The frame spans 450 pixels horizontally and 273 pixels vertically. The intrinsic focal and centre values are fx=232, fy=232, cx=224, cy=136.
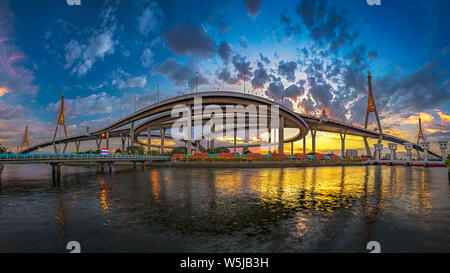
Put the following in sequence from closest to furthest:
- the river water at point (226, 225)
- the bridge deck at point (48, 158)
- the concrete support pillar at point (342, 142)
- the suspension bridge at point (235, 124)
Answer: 1. the river water at point (226, 225)
2. the bridge deck at point (48, 158)
3. the suspension bridge at point (235, 124)
4. the concrete support pillar at point (342, 142)

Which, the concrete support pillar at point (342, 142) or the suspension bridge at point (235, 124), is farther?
the concrete support pillar at point (342, 142)

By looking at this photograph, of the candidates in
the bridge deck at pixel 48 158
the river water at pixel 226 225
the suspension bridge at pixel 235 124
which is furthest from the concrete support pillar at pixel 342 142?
the river water at pixel 226 225

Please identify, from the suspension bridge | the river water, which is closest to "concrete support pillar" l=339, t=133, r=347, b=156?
the suspension bridge

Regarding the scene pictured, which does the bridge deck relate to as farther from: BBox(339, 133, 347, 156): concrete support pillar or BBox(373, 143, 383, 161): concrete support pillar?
BBox(339, 133, 347, 156): concrete support pillar

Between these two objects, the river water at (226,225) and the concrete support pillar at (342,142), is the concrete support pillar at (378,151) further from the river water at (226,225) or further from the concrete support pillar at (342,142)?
the river water at (226,225)

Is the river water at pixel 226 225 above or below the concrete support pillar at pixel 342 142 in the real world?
below

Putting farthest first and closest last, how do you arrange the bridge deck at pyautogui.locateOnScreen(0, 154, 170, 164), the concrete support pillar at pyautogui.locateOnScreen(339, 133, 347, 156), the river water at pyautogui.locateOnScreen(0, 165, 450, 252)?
the concrete support pillar at pyautogui.locateOnScreen(339, 133, 347, 156)
the bridge deck at pyautogui.locateOnScreen(0, 154, 170, 164)
the river water at pyautogui.locateOnScreen(0, 165, 450, 252)

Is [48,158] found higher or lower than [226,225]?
higher

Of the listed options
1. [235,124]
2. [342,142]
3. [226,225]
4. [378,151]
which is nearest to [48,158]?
[226,225]

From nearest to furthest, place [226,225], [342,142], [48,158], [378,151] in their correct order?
1. [226,225]
2. [48,158]
3. [378,151]
4. [342,142]

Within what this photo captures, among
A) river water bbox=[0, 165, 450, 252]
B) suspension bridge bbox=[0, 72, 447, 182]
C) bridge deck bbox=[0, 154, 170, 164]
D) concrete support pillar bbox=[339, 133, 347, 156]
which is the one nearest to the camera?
river water bbox=[0, 165, 450, 252]

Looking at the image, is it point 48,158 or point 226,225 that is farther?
point 48,158

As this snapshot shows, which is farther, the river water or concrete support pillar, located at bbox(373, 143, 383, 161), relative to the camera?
concrete support pillar, located at bbox(373, 143, 383, 161)

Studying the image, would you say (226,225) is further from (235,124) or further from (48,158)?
(235,124)
